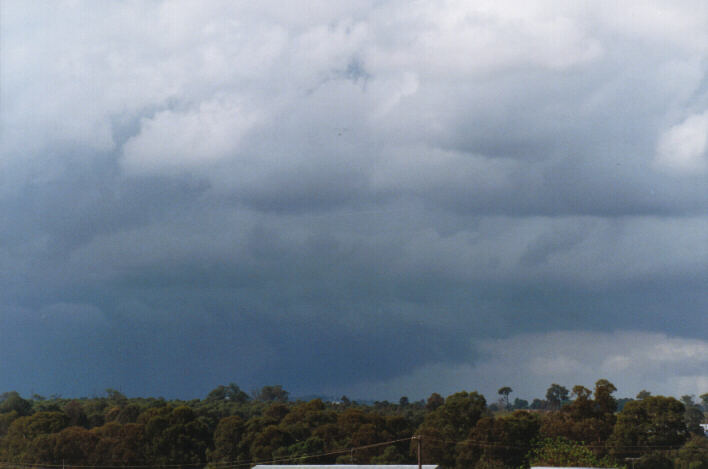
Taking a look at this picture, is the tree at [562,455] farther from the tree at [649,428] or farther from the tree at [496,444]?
the tree at [649,428]

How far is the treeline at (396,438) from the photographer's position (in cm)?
6203

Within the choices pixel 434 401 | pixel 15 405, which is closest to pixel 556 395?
pixel 434 401

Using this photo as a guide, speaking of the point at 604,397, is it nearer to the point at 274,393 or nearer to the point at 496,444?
the point at 496,444

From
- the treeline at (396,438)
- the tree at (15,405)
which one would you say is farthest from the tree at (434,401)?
the tree at (15,405)

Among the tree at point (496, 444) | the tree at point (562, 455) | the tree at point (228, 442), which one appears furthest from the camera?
the tree at point (228, 442)

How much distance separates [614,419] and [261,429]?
1251 inches

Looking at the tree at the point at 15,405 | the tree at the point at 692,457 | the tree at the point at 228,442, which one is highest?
the tree at the point at 15,405

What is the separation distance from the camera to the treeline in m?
62.0

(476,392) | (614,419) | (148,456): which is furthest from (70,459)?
(614,419)

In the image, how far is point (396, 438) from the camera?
6694cm

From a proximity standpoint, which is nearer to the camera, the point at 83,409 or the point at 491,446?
the point at 491,446

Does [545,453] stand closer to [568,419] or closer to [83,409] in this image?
[568,419]

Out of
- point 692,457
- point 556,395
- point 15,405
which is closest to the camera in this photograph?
point 692,457

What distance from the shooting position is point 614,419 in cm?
6681
